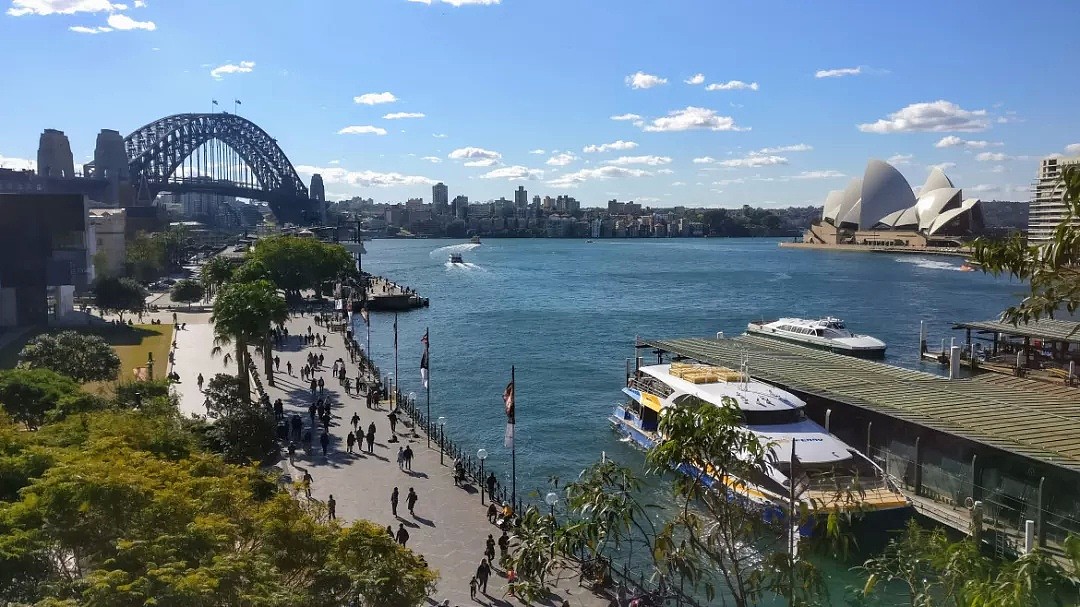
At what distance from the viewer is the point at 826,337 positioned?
166 ft

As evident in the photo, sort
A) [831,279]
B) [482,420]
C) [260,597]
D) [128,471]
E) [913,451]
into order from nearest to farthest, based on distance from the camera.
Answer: [260,597], [128,471], [913,451], [482,420], [831,279]

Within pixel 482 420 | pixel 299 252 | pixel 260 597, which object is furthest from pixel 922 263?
pixel 260 597

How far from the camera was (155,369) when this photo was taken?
1405 inches

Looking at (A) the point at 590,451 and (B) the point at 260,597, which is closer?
(B) the point at 260,597

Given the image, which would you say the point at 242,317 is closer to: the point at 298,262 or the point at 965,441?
the point at 965,441

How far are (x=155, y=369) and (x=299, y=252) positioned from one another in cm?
3926

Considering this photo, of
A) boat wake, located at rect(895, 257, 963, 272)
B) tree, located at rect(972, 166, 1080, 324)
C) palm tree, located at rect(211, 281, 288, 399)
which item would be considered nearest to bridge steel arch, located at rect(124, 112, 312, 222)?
boat wake, located at rect(895, 257, 963, 272)

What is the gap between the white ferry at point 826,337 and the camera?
4922 cm

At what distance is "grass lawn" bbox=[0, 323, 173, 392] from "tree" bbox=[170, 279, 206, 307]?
530 inches

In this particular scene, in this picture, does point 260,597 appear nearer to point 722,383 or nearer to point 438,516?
point 438,516

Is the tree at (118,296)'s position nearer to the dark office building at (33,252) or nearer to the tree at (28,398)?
the dark office building at (33,252)

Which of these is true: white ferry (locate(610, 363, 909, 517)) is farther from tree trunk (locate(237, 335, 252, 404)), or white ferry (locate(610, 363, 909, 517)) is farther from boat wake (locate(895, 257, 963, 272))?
boat wake (locate(895, 257, 963, 272))

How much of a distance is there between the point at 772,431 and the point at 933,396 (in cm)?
504

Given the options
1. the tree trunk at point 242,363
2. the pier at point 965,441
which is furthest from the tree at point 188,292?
the pier at point 965,441
